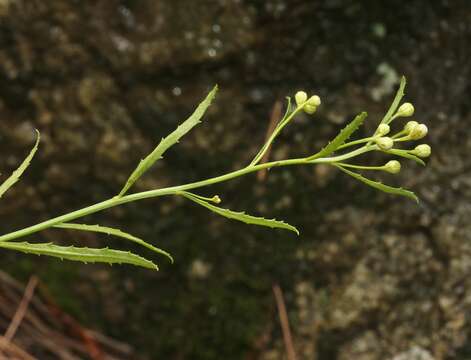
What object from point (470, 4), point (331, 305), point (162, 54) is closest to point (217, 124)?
point (162, 54)

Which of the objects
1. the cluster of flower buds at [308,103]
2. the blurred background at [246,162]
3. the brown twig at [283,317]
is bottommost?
the cluster of flower buds at [308,103]

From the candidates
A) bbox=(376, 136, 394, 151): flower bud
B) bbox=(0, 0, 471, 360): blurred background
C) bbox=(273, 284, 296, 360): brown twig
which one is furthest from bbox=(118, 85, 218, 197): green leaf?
bbox=(273, 284, 296, 360): brown twig

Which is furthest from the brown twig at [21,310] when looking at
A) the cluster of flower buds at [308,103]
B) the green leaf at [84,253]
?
the cluster of flower buds at [308,103]

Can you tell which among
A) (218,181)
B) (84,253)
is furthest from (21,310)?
(218,181)

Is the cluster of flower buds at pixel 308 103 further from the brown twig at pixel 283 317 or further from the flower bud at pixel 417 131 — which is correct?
the brown twig at pixel 283 317

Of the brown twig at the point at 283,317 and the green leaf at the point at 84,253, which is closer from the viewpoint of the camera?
the green leaf at the point at 84,253
